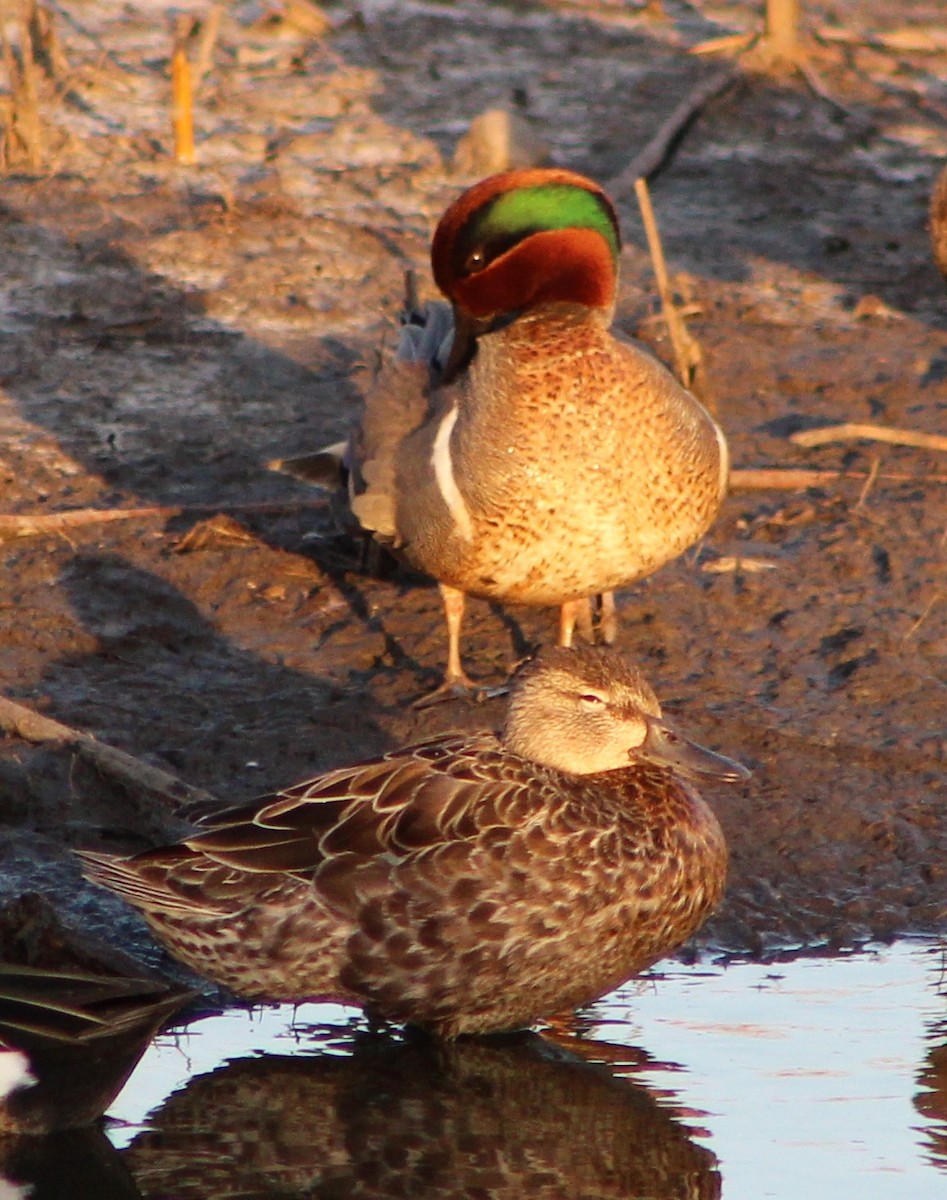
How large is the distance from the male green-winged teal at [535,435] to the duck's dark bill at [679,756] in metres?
1.01

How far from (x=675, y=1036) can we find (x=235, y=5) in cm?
832

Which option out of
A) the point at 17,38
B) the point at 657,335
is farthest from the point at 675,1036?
the point at 17,38

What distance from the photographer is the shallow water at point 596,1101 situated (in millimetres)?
4031

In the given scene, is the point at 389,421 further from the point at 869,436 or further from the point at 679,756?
the point at 869,436

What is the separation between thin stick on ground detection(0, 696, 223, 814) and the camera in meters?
5.27

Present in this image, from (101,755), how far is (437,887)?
4.17 ft

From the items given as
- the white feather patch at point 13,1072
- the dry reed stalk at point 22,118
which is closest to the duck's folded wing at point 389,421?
the white feather patch at point 13,1072

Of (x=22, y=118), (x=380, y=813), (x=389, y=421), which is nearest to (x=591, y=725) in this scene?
(x=380, y=813)

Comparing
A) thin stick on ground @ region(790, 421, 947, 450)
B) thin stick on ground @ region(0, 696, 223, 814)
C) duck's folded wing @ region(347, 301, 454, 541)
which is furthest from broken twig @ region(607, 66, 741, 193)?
thin stick on ground @ region(0, 696, 223, 814)

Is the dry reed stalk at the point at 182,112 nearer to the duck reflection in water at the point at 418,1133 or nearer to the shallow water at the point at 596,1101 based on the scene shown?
the shallow water at the point at 596,1101

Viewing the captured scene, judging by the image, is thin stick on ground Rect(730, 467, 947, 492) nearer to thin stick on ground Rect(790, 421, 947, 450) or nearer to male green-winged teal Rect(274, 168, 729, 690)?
thin stick on ground Rect(790, 421, 947, 450)

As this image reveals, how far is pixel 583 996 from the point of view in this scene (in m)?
4.58

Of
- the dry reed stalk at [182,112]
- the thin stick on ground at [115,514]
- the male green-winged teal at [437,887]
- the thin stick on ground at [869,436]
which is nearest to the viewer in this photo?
the male green-winged teal at [437,887]

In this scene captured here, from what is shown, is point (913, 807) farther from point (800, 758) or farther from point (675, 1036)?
point (675, 1036)
